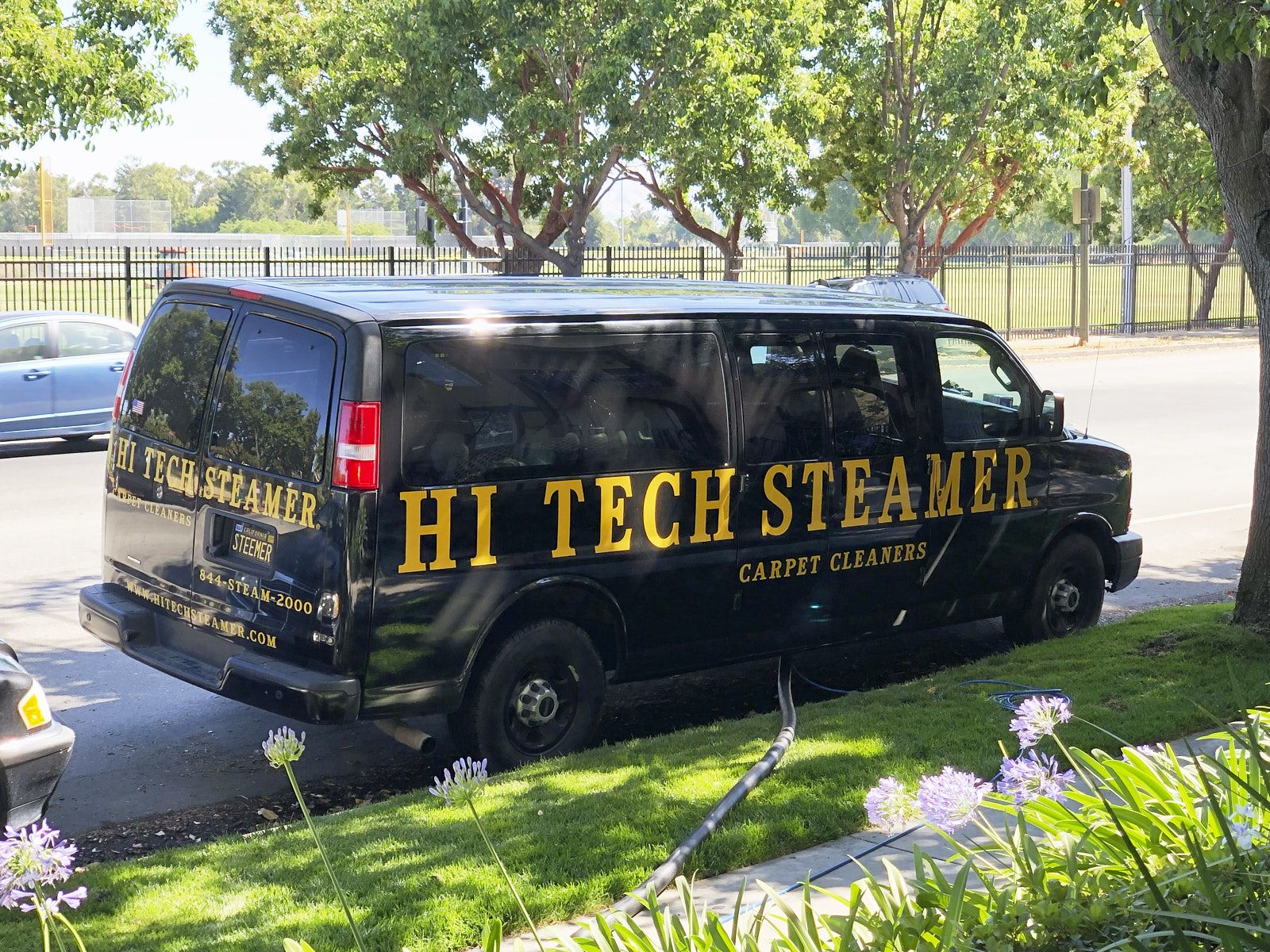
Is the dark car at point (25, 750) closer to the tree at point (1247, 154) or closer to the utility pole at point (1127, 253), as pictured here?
the tree at point (1247, 154)

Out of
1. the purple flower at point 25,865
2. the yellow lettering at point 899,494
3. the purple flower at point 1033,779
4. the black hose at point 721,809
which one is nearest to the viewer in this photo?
the purple flower at point 25,865

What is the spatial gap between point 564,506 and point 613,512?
9.8 inches

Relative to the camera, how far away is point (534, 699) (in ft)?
19.3

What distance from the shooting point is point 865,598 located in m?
6.88

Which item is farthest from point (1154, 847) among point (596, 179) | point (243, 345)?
point (596, 179)

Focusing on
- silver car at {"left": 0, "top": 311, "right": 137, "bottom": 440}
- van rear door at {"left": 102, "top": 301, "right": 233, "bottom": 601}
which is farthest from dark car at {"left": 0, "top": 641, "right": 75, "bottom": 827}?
silver car at {"left": 0, "top": 311, "right": 137, "bottom": 440}

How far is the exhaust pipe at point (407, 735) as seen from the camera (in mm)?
5547

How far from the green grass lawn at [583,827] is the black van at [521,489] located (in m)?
0.44

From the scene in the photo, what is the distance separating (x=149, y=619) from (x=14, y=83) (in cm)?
1450

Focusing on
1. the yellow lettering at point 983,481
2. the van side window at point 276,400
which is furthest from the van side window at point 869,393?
the van side window at point 276,400

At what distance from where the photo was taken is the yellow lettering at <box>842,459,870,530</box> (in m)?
6.70

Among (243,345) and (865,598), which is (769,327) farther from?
(243,345)

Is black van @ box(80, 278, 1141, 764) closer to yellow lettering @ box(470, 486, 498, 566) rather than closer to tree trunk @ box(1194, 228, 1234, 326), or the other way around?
yellow lettering @ box(470, 486, 498, 566)

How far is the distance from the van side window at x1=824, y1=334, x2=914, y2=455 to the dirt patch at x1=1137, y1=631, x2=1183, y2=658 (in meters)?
1.60
